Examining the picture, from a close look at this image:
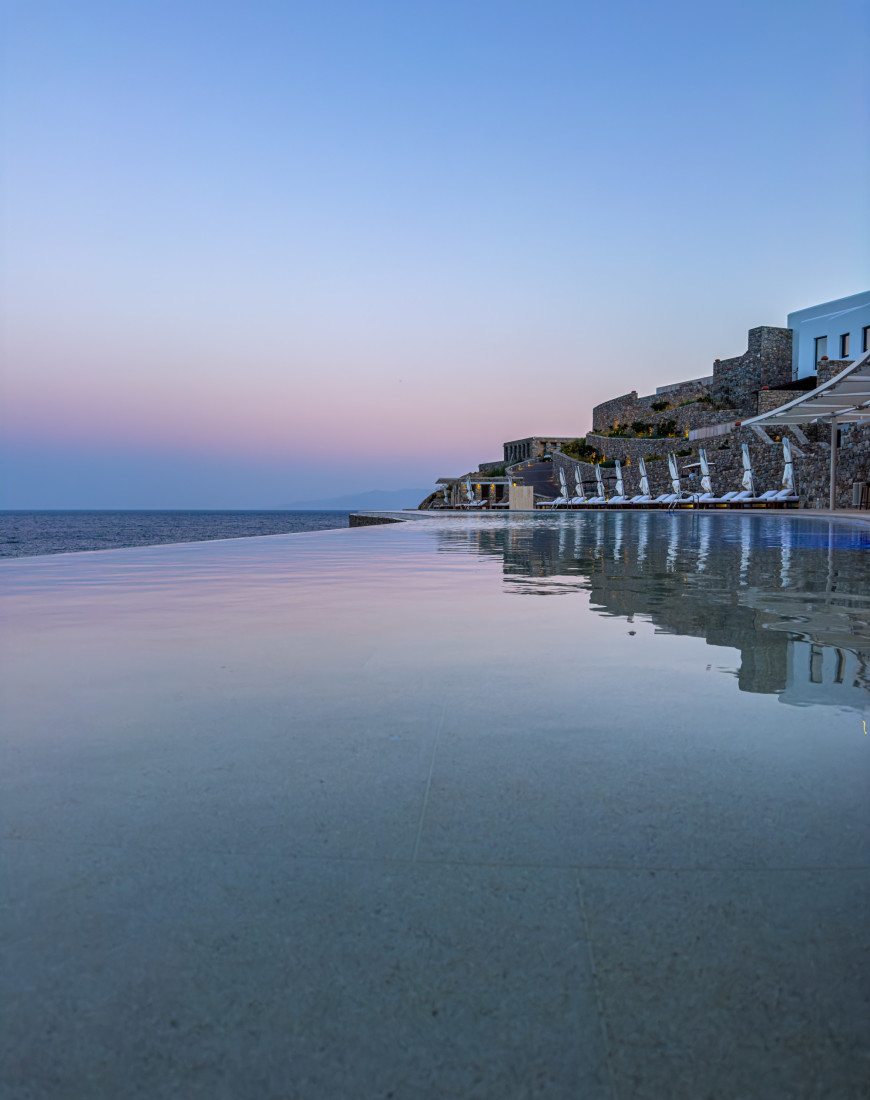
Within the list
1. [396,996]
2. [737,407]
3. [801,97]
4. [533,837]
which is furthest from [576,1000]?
[737,407]

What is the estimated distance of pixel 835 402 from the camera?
16.5 m

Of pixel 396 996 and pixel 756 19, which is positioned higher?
pixel 756 19

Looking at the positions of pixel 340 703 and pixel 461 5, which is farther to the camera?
pixel 461 5

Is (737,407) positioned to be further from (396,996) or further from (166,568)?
(396,996)

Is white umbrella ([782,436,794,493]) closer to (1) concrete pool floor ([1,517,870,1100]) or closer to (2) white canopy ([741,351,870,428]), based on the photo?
(2) white canopy ([741,351,870,428])

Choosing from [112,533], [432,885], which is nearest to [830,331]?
[432,885]

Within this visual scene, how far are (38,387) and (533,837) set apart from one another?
5677cm

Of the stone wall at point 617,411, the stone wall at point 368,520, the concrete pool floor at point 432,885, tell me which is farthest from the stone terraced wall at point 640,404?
the concrete pool floor at point 432,885

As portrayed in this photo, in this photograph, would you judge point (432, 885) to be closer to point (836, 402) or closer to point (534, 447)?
point (836, 402)

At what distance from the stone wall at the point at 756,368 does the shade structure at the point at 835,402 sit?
23.4 m

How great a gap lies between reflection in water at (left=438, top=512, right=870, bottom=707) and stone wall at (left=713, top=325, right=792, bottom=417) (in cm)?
3654

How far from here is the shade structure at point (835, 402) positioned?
43.3 feet

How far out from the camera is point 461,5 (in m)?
16.3

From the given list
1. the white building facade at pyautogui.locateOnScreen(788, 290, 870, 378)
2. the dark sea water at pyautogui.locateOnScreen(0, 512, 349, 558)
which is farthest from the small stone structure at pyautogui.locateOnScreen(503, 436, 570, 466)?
the white building facade at pyautogui.locateOnScreen(788, 290, 870, 378)
